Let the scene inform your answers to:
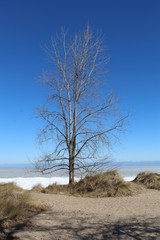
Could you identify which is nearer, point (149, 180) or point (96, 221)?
point (96, 221)

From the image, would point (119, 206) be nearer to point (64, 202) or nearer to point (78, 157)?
point (64, 202)

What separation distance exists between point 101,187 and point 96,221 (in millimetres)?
3916

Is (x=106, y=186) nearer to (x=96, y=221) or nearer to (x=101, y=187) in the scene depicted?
(x=101, y=187)

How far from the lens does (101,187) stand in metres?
8.82

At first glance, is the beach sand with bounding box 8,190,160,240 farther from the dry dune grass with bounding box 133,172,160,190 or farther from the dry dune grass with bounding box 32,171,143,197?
the dry dune grass with bounding box 133,172,160,190

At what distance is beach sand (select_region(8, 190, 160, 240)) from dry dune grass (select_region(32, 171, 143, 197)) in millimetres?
965

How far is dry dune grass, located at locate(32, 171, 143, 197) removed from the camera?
8.32 metres

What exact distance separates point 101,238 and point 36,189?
20.7 ft

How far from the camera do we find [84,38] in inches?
440

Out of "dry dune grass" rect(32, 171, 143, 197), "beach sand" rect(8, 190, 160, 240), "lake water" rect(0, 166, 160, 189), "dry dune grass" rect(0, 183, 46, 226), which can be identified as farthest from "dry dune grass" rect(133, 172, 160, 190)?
"dry dune grass" rect(0, 183, 46, 226)

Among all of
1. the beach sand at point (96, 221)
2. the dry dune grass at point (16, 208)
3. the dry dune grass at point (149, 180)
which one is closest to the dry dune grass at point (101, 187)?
the dry dune grass at point (149, 180)

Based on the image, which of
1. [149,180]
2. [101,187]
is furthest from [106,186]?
[149,180]

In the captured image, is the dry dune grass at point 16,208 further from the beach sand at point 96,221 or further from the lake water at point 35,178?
the lake water at point 35,178

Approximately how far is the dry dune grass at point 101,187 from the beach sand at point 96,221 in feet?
3.17
